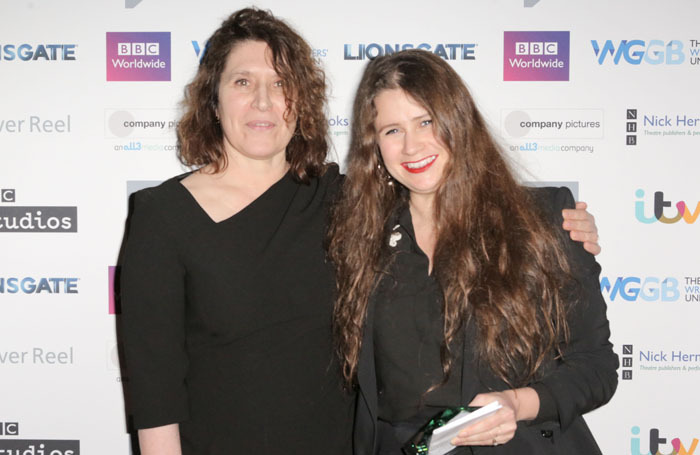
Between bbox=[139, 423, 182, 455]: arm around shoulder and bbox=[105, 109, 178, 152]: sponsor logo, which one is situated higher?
bbox=[105, 109, 178, 152]: sponsor logo

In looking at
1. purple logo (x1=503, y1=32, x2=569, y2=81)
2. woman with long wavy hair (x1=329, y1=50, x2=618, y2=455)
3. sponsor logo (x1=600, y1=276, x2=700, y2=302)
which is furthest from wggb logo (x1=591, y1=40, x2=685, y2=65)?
woman with long wavy hair (x1=329, y1=50, x2=618, y2=455)

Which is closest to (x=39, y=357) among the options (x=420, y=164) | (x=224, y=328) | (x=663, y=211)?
(x=224, y=328)

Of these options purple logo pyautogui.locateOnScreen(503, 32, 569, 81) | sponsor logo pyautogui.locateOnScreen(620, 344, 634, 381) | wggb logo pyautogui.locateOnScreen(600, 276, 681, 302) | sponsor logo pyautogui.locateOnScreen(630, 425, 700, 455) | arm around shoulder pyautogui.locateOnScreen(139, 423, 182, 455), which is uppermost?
purple logo pyautogui.locateOnScreen(503, 32, 569, 81)

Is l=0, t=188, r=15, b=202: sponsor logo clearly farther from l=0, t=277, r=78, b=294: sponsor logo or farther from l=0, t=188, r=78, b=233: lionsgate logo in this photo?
l=0, t=277, r=78, b=294: sponsor logo

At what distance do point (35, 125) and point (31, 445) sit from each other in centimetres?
174

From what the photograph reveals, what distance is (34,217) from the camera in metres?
3.04

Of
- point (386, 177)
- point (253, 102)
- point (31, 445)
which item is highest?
point (253, 102)

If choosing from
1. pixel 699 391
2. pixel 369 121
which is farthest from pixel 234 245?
pixel 699 391

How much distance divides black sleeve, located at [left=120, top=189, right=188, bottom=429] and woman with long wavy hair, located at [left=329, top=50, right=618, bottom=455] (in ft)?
1.79

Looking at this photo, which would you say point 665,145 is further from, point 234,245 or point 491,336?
point 234,245

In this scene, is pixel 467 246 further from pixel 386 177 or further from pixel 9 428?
pixel 9 428

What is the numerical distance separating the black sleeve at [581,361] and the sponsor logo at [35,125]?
2548 mm

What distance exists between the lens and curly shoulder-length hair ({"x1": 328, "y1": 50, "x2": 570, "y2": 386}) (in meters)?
A: 1.68

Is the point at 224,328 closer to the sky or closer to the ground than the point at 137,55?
closer to the ground
